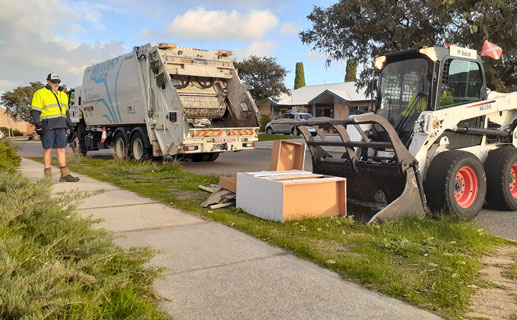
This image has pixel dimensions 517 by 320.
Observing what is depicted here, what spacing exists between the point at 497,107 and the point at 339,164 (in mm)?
2491

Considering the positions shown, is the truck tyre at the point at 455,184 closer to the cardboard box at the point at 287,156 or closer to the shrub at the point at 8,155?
the cardboard box at the point at 287,156

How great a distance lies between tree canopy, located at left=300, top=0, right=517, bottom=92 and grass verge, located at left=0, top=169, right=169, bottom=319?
1045 centimetres

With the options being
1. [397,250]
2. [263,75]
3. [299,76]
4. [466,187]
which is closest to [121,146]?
[466,187]

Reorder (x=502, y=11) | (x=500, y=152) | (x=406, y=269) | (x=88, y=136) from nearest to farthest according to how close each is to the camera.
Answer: (x=406, y=269)
(x=500, y=152)
(x=502, y=11)
(x=88, y=136)

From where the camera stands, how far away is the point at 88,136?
15531mm

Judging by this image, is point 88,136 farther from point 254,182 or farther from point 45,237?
point 45,237

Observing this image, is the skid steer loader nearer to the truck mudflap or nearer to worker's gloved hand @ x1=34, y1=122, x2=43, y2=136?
the truck mudflap

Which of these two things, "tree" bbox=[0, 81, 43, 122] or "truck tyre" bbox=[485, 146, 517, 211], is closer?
"truck tyre" bbox=[485, 146, 517, 211]

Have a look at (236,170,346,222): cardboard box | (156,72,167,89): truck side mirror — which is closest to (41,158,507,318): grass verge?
(236,170,346,222): cardboard box

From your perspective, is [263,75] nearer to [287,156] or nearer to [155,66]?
[155,66]

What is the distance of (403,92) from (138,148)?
8.22 meters

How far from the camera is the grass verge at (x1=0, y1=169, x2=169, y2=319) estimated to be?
2.32 meters

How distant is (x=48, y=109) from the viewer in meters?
8.39

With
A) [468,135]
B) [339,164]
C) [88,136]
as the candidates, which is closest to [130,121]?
[88,136]
